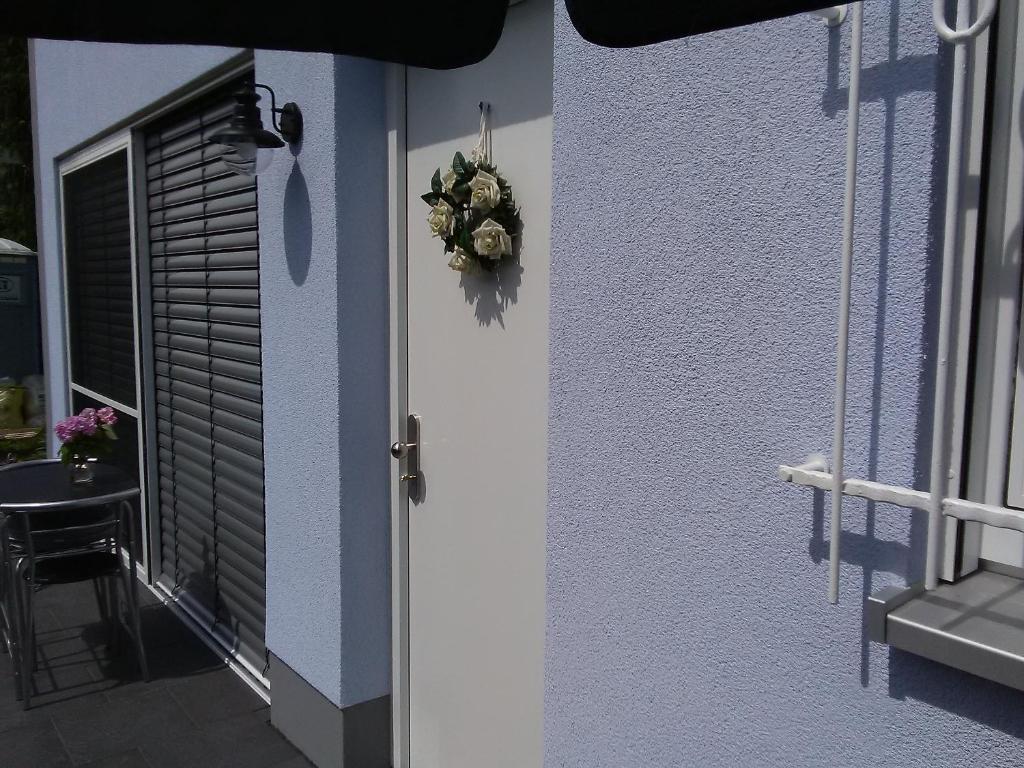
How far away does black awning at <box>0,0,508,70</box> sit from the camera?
94 centimetres

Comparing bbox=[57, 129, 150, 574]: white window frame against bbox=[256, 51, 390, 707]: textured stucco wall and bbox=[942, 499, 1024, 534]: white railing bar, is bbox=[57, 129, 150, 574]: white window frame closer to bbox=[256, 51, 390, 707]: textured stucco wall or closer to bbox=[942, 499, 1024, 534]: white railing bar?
bbox=[256, 51, 390, 707]: textured stucco wall

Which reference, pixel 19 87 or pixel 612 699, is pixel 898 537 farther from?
pixel 19 87

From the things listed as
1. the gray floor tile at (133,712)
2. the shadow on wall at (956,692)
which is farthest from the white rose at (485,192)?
the gray floor tile at (133,712)

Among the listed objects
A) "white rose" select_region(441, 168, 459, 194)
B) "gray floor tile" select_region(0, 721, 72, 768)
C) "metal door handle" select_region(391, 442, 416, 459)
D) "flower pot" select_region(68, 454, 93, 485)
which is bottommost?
"gray floor tile" select_region(0, 721, 72, 768)

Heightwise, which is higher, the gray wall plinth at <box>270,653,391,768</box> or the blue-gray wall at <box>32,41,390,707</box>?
the blue-gray wall at <box>32,41,390,707</box>

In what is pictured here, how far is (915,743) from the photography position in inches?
59.7

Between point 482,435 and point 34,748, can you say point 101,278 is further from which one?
point 482,435

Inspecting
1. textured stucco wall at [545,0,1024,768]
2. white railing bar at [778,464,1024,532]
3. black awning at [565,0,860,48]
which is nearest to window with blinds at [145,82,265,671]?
textured stucco wall at [545,0,1024,768]

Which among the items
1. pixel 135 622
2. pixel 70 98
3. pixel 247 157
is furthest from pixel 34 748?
pixel 70 98

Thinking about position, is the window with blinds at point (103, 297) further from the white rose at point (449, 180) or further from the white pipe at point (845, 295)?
the white pipe at point (845, 295)

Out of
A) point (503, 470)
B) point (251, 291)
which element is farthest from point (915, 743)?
point (251, 291)

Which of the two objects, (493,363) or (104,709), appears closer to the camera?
(493,363)

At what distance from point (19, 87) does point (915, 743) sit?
17.4 metres

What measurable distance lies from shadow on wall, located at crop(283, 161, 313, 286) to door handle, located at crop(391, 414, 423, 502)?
0.70m
